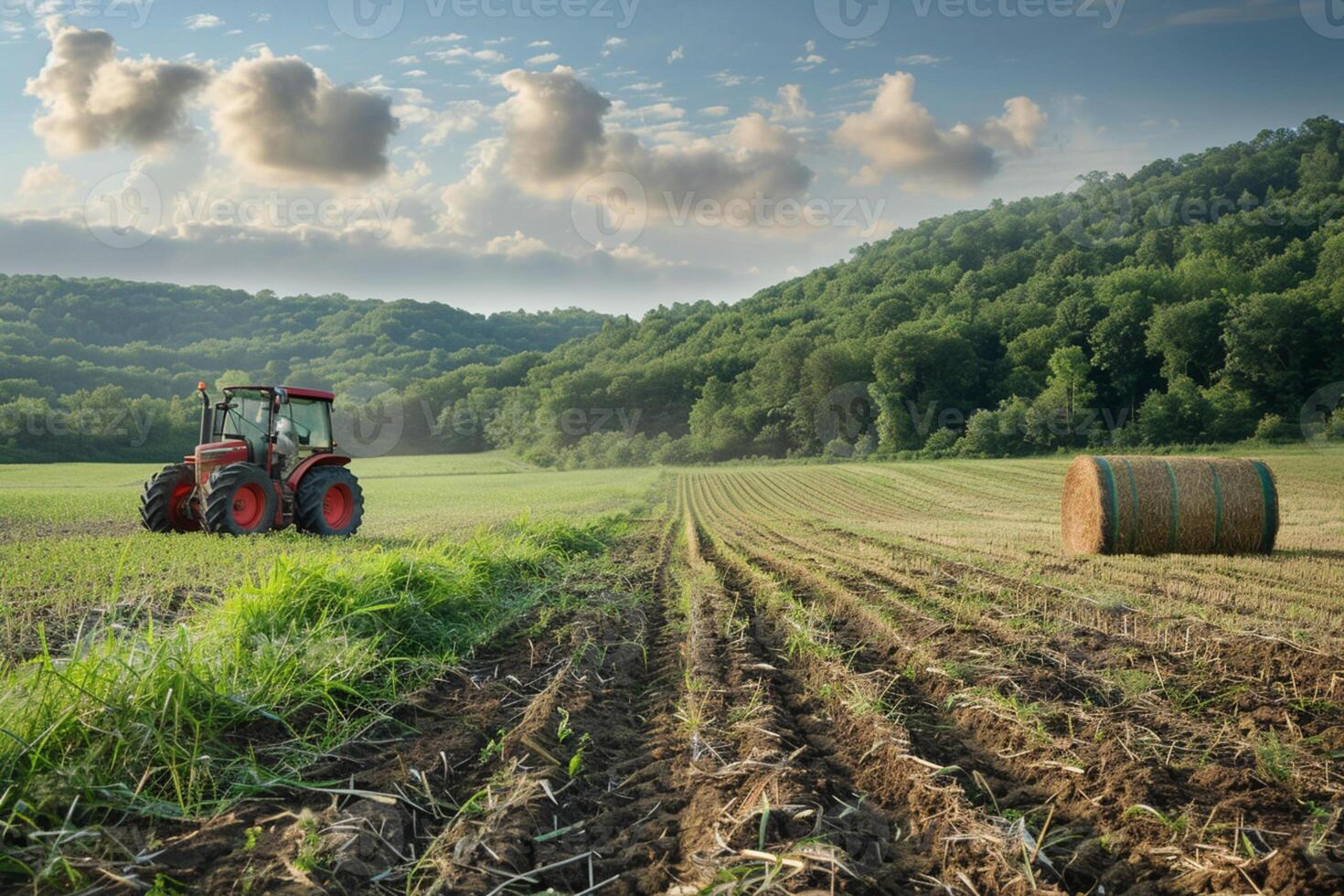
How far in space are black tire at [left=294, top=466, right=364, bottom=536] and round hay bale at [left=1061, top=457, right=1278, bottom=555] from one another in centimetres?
1136

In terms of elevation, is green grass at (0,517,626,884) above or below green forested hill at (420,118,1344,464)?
below

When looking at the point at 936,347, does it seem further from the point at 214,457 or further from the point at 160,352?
the point at 160,352

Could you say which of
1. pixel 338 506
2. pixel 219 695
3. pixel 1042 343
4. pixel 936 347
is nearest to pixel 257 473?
pixel 338 506

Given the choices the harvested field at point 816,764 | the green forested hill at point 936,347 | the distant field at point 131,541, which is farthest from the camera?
the green forested hill at point 936,347

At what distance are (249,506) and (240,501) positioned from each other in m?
0.16

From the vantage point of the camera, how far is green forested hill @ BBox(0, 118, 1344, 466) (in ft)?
164

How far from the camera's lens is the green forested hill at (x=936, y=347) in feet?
164

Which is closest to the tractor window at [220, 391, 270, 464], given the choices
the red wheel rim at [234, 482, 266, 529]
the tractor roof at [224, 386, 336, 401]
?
the tractor roof at [224, 386, 336, 401]

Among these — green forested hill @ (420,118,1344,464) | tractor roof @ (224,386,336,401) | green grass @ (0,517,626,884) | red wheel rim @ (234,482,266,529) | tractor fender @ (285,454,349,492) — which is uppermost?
green forested hill @ (420,118,1344,464)

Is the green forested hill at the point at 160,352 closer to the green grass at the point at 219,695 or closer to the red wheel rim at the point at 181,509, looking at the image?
the red wheel rim at the point at 181,509

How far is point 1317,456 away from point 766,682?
34457 mm

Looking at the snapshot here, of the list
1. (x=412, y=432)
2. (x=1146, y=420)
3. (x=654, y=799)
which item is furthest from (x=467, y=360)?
(x=654, y=799)

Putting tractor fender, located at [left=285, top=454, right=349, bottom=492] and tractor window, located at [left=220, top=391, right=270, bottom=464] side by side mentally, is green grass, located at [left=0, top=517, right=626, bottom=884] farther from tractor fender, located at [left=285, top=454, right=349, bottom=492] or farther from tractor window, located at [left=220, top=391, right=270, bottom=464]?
tractor window, located at [left=220, top=391, right=270, bottom=464]

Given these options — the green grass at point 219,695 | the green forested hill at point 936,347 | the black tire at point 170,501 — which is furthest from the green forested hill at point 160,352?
the green grass at point 219,695
